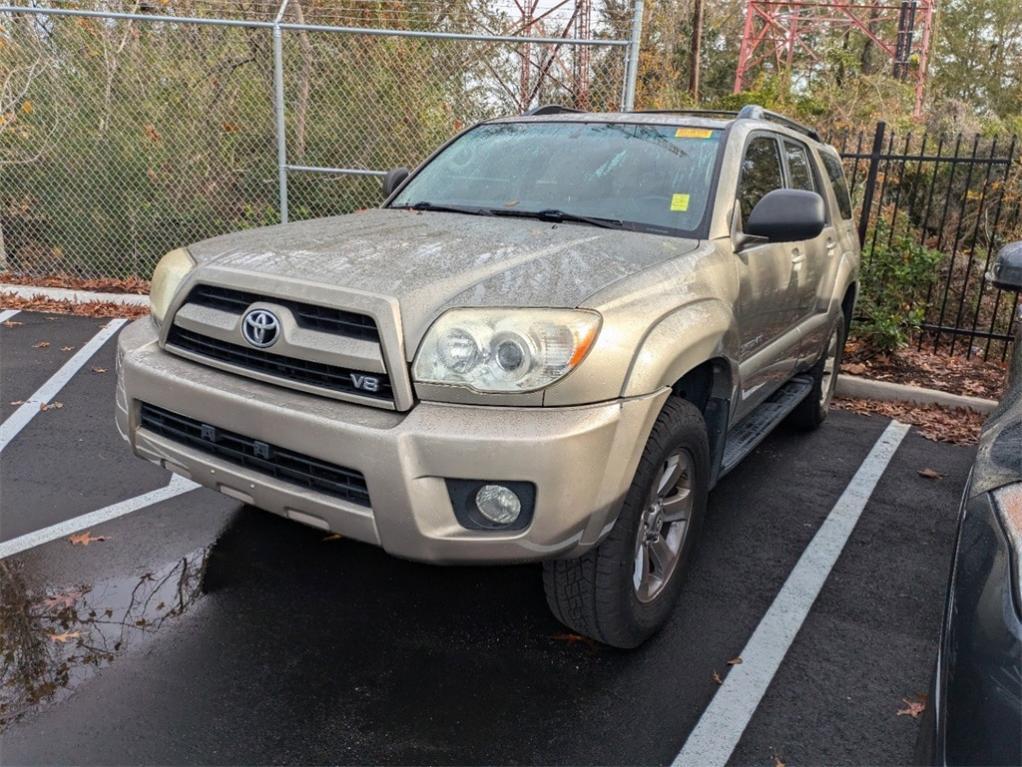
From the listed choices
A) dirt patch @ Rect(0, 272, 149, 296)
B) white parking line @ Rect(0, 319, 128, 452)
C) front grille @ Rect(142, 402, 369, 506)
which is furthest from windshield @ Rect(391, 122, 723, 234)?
dirt patch @ Rect(0, 272, 149, 296)

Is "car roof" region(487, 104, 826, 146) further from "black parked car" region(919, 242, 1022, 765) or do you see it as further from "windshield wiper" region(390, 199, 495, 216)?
"black parked car" region(919, 242, 1022, 765)

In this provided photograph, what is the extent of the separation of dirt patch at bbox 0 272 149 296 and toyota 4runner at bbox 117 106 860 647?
5338 mm

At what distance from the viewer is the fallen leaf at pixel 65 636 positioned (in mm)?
2844

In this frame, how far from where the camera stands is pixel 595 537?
247cm

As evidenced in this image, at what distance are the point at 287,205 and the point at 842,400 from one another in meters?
5.18

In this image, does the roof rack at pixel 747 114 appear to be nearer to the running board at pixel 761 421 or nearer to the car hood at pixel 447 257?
the car hood at pixel 447 257

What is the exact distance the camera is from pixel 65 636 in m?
2.86

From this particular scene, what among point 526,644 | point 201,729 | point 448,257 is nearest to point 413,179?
point 448,257

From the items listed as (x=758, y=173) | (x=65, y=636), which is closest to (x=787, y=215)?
(x=758, y=173)

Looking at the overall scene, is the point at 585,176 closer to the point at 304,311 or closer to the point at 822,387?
the point at 304,311

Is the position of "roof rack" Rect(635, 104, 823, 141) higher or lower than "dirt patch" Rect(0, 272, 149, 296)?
higher

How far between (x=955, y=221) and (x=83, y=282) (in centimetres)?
918

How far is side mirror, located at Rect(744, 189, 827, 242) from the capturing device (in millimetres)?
3250

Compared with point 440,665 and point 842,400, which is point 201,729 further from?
point 842,400
